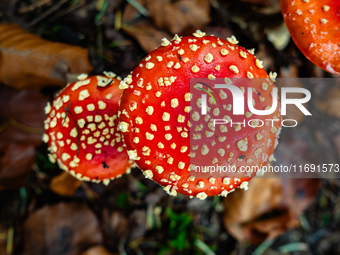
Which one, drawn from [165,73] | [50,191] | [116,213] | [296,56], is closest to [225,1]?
[296,56]

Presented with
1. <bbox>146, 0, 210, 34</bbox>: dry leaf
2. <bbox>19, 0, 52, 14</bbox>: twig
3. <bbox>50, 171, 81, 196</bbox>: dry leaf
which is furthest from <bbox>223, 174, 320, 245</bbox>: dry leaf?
<bbox>19, 0, 52, 14</bbox>: twig

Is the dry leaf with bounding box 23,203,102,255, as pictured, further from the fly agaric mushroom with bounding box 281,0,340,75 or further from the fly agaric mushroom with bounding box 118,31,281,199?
the fly agaric mushroom with bounding box 281,0,340,75

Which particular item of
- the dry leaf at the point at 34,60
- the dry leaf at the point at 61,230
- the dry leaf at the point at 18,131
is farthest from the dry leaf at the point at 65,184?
the dry leaf at the point at 34,60

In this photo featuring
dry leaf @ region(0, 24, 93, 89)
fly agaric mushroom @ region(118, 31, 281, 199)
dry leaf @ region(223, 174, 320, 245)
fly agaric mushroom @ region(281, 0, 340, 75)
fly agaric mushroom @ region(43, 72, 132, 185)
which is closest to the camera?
fly agaric mushroom @ region(118, 31, 281, 199)

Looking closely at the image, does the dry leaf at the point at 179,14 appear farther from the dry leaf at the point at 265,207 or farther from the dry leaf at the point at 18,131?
the dry leaf at the point at 265,207

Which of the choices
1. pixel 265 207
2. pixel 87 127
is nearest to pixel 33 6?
pixel 87 127

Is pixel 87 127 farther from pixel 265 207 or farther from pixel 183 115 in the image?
pixel 265 207

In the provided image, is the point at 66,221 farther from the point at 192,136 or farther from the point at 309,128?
the point at 309,128
